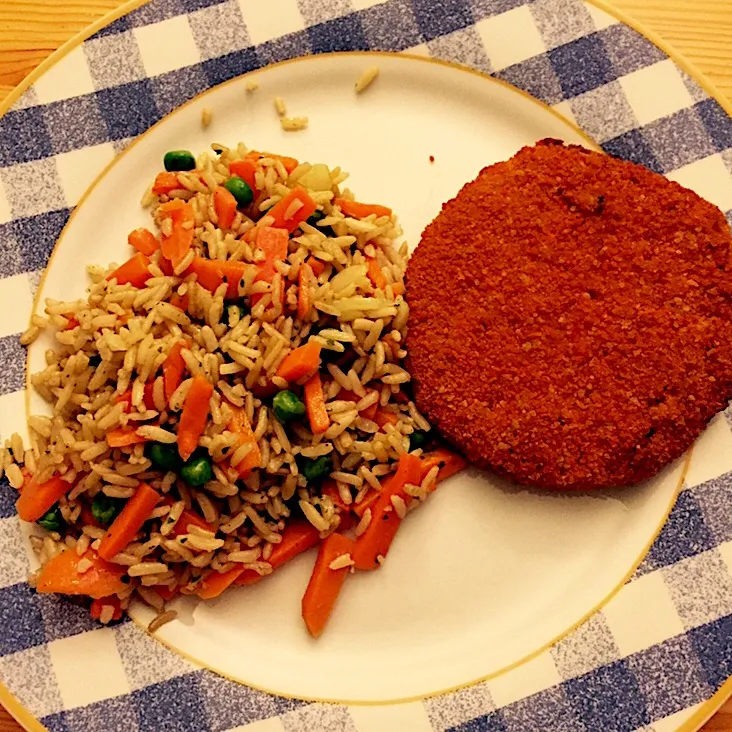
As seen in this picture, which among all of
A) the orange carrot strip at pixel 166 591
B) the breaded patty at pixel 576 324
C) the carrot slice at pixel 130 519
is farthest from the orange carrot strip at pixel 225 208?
the orange carrot strip at pixel 166 591

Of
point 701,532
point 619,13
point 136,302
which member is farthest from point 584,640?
point 619,13

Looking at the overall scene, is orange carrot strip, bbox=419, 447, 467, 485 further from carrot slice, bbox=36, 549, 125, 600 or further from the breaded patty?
carrot slice, bbox=36, 549, 125, 600

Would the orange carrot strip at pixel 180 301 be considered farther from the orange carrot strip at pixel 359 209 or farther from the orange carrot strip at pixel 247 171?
the orange carrot strip at pixel 359 209

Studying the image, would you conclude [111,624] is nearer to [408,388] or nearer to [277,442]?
[277,442]

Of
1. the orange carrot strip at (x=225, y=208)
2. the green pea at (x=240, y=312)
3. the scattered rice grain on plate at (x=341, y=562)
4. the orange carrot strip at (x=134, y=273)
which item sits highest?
the orange carrot strip at (x=225, y=208)

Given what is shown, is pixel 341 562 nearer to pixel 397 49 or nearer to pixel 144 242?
pixel 144 242
